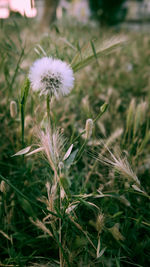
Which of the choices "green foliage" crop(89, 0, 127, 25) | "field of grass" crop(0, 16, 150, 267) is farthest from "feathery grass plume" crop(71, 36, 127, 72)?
"green foliage" crop(89, 0, 127, 25)

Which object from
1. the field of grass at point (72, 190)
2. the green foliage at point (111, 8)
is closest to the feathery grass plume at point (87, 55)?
the field of grass at point (72, 190)

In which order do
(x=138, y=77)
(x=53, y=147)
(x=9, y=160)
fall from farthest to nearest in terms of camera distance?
1. (x=138, y=77)
2. (x=9, y=160)
3. (x=53, y=147)

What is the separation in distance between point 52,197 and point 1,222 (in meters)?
0.21

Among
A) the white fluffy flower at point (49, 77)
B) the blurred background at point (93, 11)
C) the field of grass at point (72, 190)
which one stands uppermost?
the blurred background at point (93, 11)

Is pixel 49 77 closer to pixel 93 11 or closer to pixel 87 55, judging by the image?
pixel 87 55

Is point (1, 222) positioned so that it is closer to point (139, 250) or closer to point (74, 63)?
point (139, 250)

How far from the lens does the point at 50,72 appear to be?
47 cm

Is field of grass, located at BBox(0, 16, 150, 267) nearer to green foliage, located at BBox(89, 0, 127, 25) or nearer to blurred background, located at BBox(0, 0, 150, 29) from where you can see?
blurred background, located at BBox(0, 0, 150, 29)

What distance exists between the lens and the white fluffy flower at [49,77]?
0.46m

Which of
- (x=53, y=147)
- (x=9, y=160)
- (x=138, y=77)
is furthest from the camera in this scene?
(x=138, y=77)

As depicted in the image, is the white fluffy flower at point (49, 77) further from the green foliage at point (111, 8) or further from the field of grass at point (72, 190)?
the green foliage at point (111, 8)

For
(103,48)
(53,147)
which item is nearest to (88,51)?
(103,48)

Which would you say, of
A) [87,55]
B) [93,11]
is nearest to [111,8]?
[93,11]

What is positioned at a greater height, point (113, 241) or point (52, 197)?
point (52, 197)
